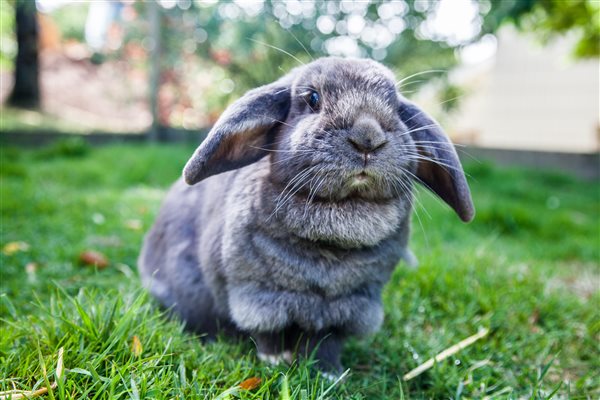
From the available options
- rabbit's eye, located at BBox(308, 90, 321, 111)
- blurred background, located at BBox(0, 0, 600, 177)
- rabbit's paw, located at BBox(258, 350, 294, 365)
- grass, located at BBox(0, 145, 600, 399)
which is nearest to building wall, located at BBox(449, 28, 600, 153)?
blurred background, located at BBox(0, 0, 600, 177)

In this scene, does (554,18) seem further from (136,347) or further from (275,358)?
(136,347)

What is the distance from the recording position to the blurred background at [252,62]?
661cm

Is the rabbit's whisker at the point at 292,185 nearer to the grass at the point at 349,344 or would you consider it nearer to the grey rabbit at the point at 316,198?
the grey rabbit at the point at 316,198

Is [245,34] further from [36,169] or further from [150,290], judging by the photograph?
[150,290]

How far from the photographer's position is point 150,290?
2527 mm

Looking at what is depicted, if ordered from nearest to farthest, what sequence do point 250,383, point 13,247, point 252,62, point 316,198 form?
point 250,383, point 316,198, point 13,247, point 252,62

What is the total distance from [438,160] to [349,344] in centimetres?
97

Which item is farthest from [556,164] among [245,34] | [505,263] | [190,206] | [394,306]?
[190,206]

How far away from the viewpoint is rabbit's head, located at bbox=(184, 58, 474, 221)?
70.0 inches

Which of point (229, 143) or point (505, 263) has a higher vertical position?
point (229, 143)

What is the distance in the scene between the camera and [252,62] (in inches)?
301

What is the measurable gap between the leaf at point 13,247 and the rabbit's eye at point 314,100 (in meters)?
2.20

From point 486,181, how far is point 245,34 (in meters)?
3.77

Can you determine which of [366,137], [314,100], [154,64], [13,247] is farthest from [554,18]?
[13,247]
